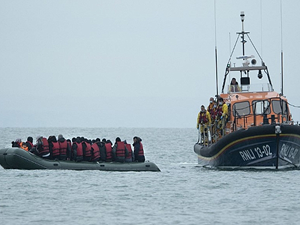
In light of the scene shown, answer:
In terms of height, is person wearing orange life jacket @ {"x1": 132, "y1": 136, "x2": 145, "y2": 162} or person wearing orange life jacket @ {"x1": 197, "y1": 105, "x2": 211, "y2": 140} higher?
person wearing orange life jacket @ {"x1": 197, "y1": 105, "x2": 211, "y2": 140}

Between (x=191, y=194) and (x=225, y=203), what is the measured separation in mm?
2031

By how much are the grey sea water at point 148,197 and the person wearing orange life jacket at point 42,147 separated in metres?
0.71

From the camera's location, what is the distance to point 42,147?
82.7 feet

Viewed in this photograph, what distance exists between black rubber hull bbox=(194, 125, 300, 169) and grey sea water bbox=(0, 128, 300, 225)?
394mm

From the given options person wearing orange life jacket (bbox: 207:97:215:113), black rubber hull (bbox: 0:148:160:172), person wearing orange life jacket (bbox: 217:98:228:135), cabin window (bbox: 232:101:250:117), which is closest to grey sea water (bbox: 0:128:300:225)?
black rubber hull (bbox: 0:148:160:172)

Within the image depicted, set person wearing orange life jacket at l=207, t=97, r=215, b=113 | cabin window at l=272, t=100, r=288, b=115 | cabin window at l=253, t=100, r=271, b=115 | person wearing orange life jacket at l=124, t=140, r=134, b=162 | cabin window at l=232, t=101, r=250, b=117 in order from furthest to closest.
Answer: person wearing orange life jacket at l=207, t=97, r=215, b=113, cabin window at l=272, t=100, r=288, b=115, cabin window at l=232, t=101, r=250, b=117, cabin window at l=253, t=100, r=271, b=115, person wearing orange life jacket at l=124, t=140, r=134, b=162

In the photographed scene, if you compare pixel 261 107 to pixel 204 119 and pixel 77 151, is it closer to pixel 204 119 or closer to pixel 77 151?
pixel 204 119

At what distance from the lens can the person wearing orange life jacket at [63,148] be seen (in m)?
25.3

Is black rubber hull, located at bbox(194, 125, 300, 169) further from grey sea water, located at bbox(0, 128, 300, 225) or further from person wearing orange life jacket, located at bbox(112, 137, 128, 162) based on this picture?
person wearing orange life jacket, located at bbox(112, 137, 128, 162)

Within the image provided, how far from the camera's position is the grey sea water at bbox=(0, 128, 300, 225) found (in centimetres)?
1681

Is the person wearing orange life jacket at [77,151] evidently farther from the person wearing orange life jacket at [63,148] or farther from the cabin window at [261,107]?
the cabin window at [261,107]

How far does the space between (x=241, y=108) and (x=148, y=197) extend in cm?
753

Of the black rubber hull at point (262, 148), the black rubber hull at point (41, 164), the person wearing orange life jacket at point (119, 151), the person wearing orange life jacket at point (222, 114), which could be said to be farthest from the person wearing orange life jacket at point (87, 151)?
the person wearing orange life jacket at point (222, 114)

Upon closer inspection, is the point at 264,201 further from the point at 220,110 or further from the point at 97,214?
the point at 220,110
